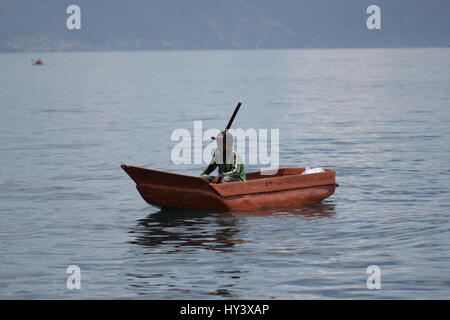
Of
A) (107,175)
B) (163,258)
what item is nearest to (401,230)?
(163,258)

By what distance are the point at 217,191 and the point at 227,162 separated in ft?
2.69

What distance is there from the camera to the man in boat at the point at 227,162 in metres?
16.7

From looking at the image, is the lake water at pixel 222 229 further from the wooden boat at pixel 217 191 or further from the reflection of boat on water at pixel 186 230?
the wooden boat at pixel 217 191

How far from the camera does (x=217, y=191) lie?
16.3 meters

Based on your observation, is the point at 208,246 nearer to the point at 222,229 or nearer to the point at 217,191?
the point at 222,229

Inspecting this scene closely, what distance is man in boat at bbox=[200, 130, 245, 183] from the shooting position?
1670 centimetres

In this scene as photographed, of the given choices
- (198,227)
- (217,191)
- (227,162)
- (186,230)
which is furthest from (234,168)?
(186,230)

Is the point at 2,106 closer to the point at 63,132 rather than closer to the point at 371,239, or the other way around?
the point at 63,132

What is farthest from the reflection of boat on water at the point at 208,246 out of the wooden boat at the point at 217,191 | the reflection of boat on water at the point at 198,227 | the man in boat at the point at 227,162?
the man in boat at the point at 227,162

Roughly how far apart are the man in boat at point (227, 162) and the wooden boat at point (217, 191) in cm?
42

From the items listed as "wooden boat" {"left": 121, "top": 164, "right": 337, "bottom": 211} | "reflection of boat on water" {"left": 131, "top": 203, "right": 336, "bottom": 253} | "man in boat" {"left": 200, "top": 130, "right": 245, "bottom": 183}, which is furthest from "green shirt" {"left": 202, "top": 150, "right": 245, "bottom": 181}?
"reflection of boat on water" {"left": 131, "top": 203, "right": 336, "bottom": 253}

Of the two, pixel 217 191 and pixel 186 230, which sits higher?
pixel 217 191

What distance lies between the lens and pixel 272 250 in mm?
13852
